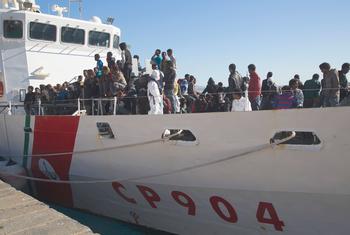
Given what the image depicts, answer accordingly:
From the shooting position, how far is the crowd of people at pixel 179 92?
5.15 metres

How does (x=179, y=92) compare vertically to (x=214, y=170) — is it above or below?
above

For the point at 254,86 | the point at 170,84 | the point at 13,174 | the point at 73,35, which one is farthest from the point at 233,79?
the point at 73,35

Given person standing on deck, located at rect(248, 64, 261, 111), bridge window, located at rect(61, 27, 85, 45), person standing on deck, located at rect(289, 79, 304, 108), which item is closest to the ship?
person standing on deck, located at rect(289, 79, 304, 108)

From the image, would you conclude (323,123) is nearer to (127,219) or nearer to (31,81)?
(127,219)

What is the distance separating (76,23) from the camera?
10.1 metres

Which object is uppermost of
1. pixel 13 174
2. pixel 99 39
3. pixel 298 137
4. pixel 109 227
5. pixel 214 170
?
pixel 99 39

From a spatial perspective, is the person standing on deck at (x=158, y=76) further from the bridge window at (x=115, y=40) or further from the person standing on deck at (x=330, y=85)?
the bridge window at (x=115, y=40)

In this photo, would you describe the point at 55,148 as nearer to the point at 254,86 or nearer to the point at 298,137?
the point at 254,86

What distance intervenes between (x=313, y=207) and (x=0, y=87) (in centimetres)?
733

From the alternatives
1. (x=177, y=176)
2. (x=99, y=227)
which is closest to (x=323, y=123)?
(x=177, y=176)

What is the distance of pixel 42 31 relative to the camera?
9.55 meters

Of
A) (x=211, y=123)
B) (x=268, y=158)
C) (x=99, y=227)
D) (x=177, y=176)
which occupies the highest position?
(x=211, y=123)

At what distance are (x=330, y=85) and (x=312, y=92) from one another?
1.61 feet

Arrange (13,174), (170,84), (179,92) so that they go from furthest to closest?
(13,174)
(179,92)
(170,84)
